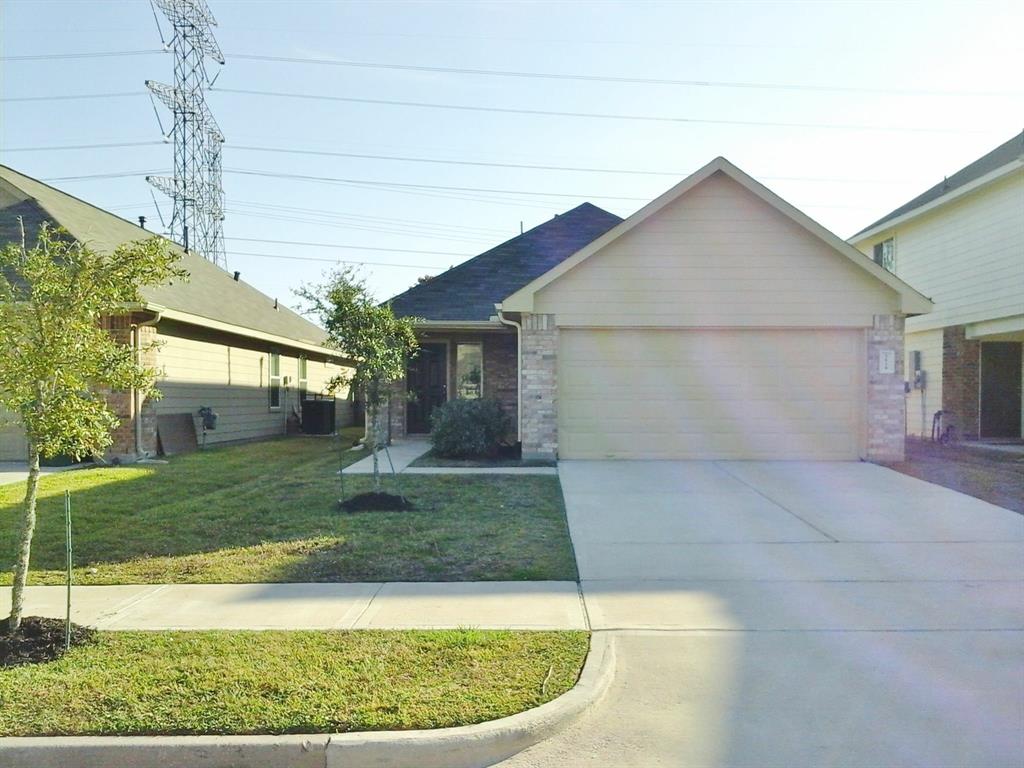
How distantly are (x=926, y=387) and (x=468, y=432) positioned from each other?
39.8 feet

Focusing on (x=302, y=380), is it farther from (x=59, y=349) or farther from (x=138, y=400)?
(x=59, y=349)

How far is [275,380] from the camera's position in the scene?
20.7 meters

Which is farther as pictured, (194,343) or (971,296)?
(971,296)

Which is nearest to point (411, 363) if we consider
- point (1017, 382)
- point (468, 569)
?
point (468, 569)

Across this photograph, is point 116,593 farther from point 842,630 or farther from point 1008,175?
Result: point 1008,175

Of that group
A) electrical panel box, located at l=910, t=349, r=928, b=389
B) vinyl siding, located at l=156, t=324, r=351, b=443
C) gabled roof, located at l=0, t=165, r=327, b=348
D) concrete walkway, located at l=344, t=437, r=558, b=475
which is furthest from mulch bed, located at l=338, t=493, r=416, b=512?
electrical panel box, located at l=910, t=349, r=928, b=389

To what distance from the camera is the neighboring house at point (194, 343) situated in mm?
13461

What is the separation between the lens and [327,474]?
39.0ft

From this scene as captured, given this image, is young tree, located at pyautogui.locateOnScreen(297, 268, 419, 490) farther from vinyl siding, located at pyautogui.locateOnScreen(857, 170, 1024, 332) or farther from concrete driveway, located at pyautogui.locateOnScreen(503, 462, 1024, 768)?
vinyl siding, located at pyautogui.locateOnScreen(857, 170, 1024, 332)

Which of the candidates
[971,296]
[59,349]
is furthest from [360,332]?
[971,296]

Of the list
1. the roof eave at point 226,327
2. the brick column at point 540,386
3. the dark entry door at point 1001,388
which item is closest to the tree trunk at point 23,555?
the roof eave at point 226,327

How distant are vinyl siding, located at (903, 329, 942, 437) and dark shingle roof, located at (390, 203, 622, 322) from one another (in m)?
8.38

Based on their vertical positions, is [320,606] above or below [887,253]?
below

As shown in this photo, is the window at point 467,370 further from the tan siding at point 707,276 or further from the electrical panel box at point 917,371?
the electrical panel box at point 917,371
